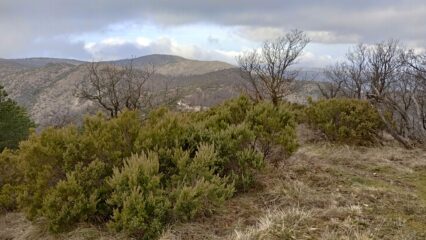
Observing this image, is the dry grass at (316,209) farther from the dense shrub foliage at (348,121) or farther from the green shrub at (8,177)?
the dense shrub foliage at (348,121)

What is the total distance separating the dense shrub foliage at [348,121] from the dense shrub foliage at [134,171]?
6297mm

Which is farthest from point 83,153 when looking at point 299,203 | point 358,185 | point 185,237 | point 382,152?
point 382,152

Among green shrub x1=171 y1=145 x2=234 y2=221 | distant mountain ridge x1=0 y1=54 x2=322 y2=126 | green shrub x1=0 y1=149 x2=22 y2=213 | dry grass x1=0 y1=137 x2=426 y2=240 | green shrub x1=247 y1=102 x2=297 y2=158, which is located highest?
green shrub x1=247 y1=102 x2=297 y2=158

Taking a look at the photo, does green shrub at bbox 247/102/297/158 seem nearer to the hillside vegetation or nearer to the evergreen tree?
the hillside vegetation

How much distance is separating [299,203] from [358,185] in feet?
5.43

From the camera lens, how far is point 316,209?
17.6ft

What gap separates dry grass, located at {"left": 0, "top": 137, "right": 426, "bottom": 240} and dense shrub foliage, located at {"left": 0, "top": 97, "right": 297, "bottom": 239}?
23cm

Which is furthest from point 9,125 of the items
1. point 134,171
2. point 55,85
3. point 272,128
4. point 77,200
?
point 55,85

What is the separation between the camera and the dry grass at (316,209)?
15.1 ft

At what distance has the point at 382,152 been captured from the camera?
11148mm

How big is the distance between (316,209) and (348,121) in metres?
7.94

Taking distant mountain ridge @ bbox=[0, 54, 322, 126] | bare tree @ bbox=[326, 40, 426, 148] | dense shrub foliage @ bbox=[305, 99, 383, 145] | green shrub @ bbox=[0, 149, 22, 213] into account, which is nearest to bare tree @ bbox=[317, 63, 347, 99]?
bare tree @ bbox=[326, 40, 426, 148]

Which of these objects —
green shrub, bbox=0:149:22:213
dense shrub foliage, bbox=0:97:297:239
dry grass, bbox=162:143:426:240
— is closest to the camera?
dry grass, bbox=162:143:426:240

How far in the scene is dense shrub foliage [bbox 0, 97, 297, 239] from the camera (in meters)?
5.00
